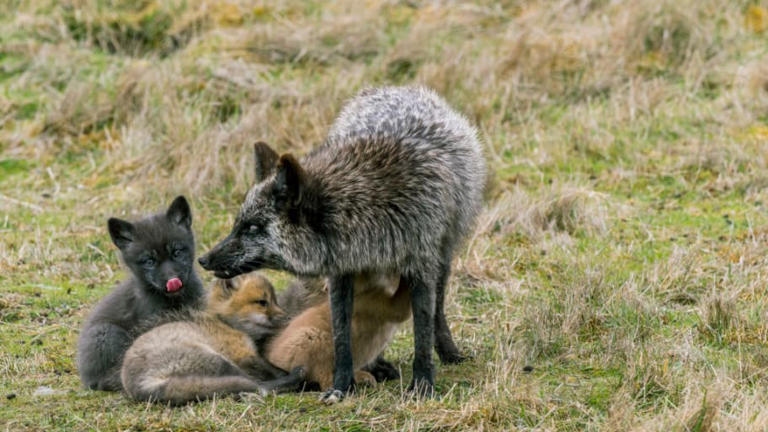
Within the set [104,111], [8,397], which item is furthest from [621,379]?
[104,111]

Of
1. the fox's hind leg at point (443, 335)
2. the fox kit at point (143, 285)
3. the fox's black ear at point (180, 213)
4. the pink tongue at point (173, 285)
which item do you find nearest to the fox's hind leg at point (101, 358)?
the fox kit at point (143, 285)

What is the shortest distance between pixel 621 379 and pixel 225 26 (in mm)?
10115

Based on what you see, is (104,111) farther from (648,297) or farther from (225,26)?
(648,297)

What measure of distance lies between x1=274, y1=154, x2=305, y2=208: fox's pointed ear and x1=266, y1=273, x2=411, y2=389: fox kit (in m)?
0.76

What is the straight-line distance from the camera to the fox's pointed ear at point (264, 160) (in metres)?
6.74

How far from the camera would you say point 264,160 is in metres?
6.76

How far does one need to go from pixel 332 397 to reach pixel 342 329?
18.0 inches

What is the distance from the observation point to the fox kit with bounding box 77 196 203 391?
6934 mm

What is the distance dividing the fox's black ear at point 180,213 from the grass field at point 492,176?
1238mm

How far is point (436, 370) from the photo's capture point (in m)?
7.20

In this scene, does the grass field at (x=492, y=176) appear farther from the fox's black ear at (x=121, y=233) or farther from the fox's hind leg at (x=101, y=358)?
the fox's black ear at (x=121, y=233)

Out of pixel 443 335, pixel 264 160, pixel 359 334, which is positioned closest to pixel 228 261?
pixel 264 160

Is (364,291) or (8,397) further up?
(364,291)

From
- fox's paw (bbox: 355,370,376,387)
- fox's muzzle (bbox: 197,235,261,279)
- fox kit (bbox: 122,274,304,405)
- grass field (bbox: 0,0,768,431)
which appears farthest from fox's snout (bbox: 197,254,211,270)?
fox's paw (bbox: 355,370,376,387)
